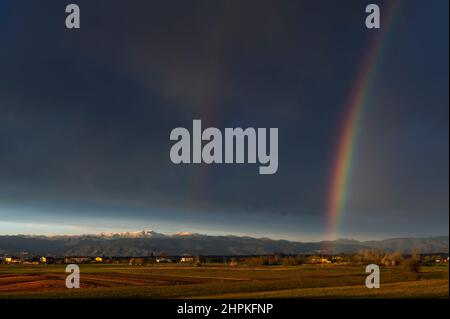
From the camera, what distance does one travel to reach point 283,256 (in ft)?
605
